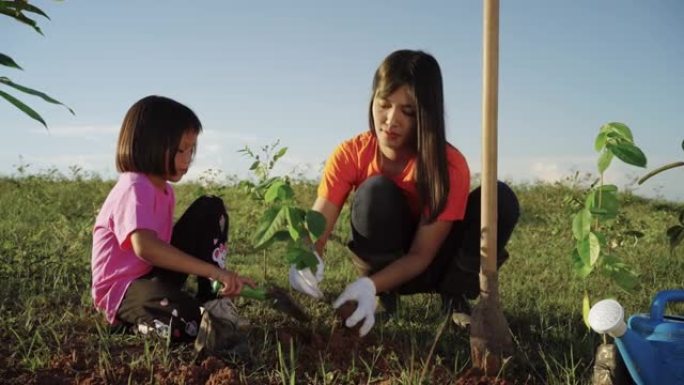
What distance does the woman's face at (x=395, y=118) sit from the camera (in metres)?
2.50

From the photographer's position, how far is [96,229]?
2604mm

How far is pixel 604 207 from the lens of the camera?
1.98 meters

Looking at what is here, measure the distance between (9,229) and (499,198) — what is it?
146 inches

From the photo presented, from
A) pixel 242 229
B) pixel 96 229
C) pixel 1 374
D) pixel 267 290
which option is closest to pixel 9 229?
pixel 242 229

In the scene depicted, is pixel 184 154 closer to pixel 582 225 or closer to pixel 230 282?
pixel 230 282

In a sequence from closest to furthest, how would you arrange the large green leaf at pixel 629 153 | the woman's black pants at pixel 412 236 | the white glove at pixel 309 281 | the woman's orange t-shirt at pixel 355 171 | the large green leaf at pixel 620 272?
the large green leaf at pixel 629 153 < the large green leaf at pixel 620 272 < the white glove at pixel 309 281 < the woman's black pants at pixel 412 236 < the woman's orange t-shirt at pixel 355 171

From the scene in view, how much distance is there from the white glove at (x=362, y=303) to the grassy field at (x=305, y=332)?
6cm

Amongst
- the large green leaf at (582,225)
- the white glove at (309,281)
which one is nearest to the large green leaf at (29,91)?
the white glove at (309,281)

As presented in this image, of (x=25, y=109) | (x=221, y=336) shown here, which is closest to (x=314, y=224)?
(x=221, y=336)

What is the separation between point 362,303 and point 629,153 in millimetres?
1026

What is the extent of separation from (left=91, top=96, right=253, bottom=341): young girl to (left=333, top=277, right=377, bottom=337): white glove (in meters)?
0.37

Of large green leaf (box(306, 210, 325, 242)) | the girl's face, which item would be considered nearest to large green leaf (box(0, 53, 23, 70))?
the girl's face

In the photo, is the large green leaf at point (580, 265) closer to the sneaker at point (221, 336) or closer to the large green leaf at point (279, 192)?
the large green leaf at point (279, 192)

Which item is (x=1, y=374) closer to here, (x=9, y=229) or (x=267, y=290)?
(x=267, y=290)
